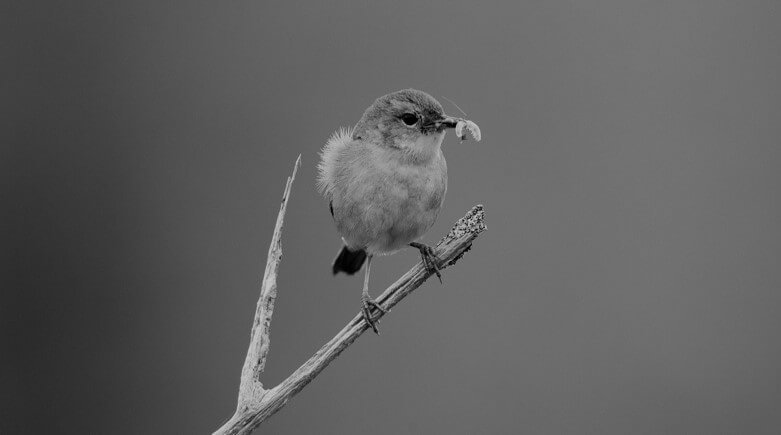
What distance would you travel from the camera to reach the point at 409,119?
13.6 ft

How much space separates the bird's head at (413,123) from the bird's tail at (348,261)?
1013mm

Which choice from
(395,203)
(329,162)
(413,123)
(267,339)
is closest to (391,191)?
(395,203)

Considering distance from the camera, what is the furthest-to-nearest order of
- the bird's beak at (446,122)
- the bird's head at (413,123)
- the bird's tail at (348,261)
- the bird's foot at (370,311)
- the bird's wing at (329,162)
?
the bird's tail at (348,261), the bird's wing at (329,162), the bird's head at (413,123), the bird's beak at (446,122), the bird's foot at (370,311)

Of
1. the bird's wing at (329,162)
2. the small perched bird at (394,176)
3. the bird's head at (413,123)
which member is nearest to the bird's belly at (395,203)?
the small perched bird at (394,176)

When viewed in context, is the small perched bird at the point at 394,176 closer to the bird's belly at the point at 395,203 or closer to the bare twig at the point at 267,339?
the bird's belly at the point at 395,203

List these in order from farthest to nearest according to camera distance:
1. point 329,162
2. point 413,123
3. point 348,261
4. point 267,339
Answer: point 348,261
point 329,162
point 413,123
point 267,339

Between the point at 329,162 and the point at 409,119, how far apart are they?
0.59 metres

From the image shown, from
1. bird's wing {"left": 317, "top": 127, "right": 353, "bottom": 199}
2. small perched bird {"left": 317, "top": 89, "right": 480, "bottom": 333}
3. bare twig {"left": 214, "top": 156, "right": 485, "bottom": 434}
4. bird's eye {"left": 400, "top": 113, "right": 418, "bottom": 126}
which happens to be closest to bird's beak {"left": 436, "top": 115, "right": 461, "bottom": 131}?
small perched bird {"left": 317, "top": 89, "right": 480, "bottom": 333}

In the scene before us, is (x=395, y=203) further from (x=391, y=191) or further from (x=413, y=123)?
(x=413, y=123)

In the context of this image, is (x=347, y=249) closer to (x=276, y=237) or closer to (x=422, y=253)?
(x=422, y=253)

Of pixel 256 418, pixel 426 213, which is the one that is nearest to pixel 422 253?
pixel 426 213

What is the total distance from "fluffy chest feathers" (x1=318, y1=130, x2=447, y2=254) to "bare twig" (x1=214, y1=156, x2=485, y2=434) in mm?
806

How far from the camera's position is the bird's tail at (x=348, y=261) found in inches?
198

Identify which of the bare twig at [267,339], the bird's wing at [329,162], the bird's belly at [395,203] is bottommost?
the bare twig at [267,339]
